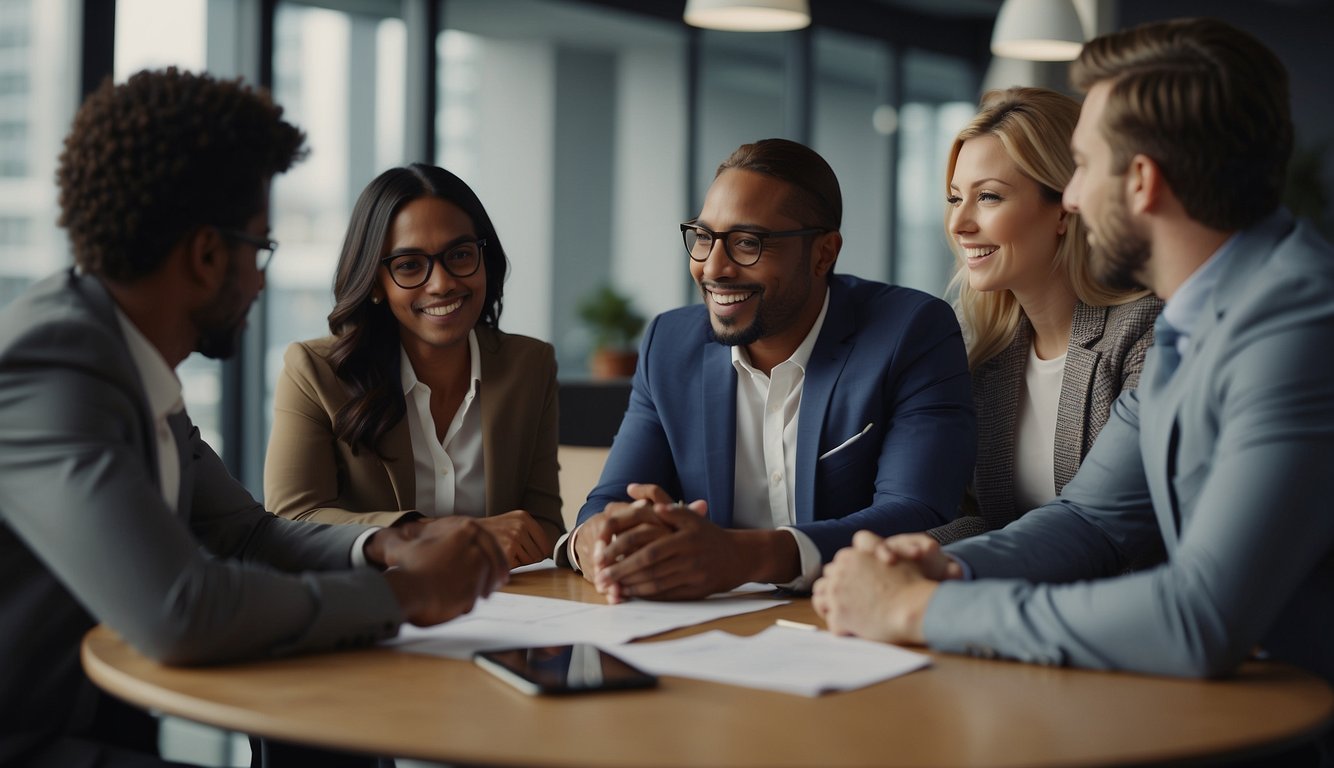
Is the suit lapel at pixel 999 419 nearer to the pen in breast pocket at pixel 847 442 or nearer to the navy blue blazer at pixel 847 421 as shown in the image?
the navy blue blazer at pixel 847 421

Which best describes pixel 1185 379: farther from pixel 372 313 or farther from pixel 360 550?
pixel 372 313

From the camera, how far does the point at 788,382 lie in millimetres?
2627

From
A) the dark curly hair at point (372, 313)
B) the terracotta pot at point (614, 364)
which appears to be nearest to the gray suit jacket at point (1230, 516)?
the dark curly hair at point (372, 313)

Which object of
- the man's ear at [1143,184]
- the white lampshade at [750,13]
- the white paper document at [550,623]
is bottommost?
the white paper document at [550,623]

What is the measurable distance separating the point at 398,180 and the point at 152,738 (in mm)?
1334

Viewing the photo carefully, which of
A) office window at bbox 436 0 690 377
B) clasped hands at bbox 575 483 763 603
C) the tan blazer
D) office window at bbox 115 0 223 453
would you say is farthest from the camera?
office window at bbox 436 0 690 377

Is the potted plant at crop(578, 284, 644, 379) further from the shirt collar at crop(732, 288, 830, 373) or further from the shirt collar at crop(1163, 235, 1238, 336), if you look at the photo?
the shirt collar at crop(1163, 235, 1238, 336)

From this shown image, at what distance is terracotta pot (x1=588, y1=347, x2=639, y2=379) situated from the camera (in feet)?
24.2

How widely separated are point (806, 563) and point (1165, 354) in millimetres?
647

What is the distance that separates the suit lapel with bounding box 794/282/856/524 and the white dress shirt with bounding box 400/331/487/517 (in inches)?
28.3

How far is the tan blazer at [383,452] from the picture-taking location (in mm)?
2580

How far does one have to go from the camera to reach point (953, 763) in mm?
1176

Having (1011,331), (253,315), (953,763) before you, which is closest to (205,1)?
(253,315)

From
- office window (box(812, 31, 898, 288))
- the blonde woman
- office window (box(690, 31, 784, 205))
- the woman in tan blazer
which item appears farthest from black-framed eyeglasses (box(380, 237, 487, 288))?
office window (box(812, 31, 898, 288))
